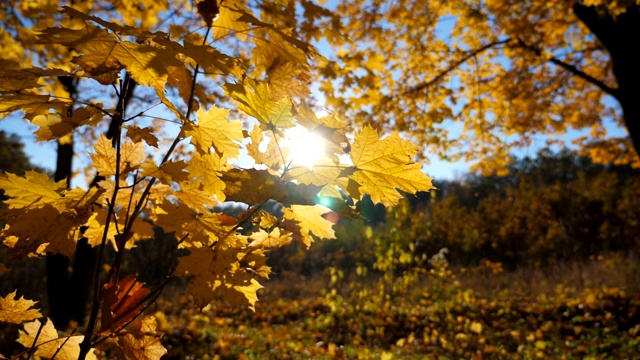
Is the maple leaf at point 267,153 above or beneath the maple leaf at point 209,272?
above

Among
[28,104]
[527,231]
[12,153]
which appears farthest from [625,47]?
[12,153]

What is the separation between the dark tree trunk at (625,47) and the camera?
17.0 feet

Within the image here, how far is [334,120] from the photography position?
2.49 feet

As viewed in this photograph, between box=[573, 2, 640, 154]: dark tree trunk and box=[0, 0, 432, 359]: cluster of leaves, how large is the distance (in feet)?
19.4

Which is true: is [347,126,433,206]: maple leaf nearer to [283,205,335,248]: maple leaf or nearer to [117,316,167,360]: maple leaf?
[283,205,335,248]: maple leaf

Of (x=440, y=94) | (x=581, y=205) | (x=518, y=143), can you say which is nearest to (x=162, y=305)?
(x=440, y=94)

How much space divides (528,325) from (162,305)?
693cm

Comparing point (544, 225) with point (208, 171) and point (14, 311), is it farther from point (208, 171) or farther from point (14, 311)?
point (14, 311)

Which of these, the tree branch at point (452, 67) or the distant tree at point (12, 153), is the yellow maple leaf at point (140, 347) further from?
the distant tree at point (12, 153)

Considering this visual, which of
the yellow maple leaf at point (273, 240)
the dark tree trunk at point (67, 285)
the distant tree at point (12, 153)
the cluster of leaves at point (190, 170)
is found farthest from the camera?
the distant tree at point (12, 153)

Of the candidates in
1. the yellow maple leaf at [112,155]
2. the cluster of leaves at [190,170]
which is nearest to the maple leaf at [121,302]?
the cluster of leaves at [190,170]

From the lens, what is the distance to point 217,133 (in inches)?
30.0

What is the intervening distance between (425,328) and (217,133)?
20.4 ft

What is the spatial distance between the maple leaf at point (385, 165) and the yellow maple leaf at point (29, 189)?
60 centimetres
